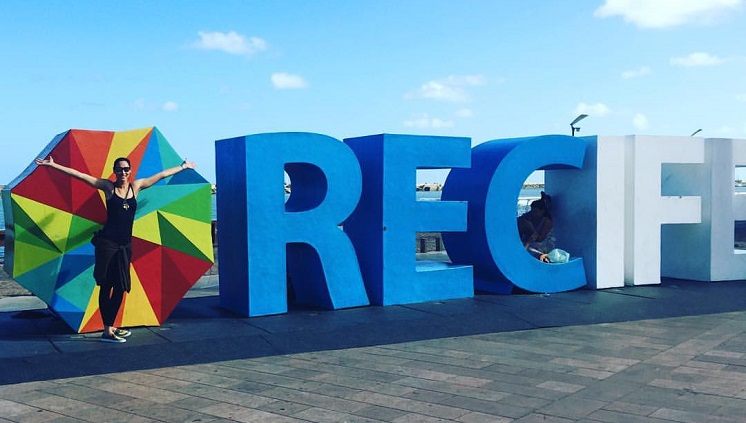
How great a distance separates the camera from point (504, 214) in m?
11.0

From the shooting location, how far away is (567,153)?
38.0 ft

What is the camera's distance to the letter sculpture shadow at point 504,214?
1098 centimetres

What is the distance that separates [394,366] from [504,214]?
15.9 ft

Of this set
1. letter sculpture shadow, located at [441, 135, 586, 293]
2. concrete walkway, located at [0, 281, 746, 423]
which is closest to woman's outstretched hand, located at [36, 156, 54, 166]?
concrete walkway, located at [0, 281, 746, 423]

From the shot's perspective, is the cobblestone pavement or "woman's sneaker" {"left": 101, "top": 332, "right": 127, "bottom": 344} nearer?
the cobblestone pavement

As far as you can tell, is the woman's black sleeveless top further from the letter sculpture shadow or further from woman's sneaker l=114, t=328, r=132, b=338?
the letter sculpture shadow

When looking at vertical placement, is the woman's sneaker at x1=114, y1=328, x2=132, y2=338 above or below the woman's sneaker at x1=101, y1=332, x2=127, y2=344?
above

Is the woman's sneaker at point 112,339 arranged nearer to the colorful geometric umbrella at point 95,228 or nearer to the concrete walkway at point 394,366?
the concrete walkway at point 394,366

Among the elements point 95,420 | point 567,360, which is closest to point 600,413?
point 567,360

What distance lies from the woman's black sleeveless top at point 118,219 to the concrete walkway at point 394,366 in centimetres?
114

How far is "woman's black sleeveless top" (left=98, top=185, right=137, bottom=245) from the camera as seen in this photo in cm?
783

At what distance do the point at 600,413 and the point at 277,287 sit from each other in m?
5.11

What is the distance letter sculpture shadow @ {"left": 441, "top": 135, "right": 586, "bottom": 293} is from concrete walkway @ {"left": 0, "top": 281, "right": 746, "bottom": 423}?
45.9 inches

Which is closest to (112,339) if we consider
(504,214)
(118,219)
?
(118,219)
